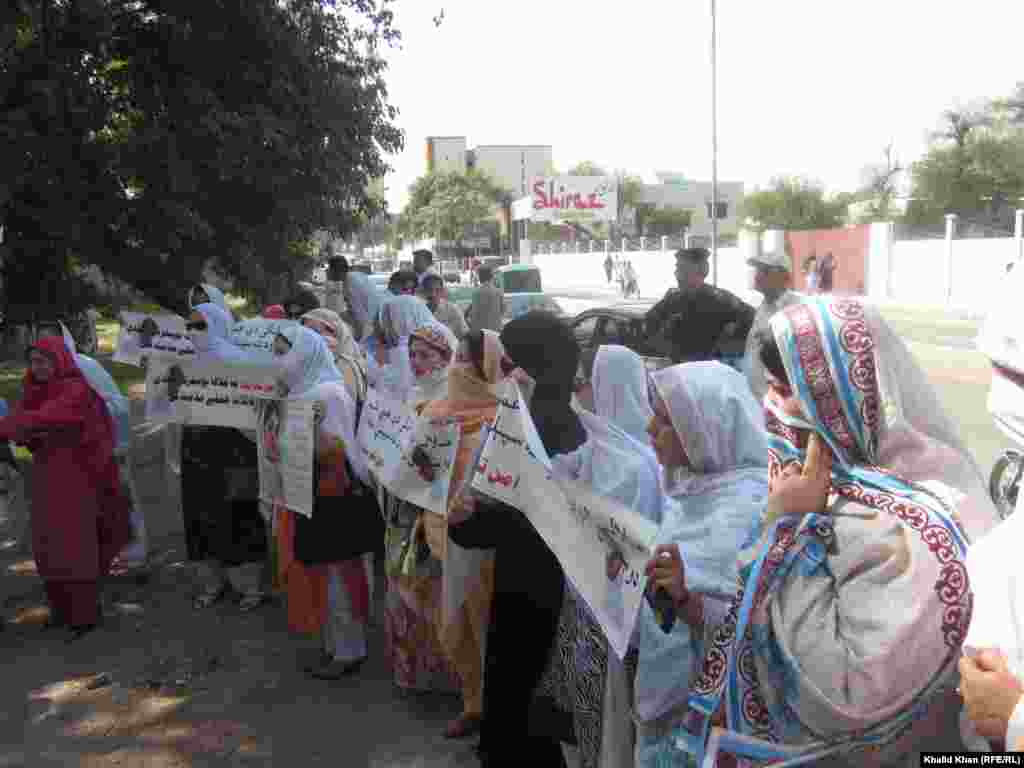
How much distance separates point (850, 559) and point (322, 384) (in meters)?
3.12

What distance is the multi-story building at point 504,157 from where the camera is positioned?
101m

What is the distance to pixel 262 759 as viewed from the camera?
3740 mm

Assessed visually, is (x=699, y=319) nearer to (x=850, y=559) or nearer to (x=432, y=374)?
(x=432, y=374)

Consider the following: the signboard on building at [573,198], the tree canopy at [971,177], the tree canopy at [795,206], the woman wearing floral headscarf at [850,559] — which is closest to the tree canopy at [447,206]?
the signboard on building at [573,198]

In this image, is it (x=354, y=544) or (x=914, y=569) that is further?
(x=354, y=544)

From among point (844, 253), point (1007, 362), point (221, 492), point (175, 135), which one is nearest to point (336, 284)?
point (175, 135)

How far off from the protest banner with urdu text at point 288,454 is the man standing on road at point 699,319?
304cm

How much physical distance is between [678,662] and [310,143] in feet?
28.5

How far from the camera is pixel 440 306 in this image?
30.4ft

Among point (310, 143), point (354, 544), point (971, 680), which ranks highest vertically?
point (310, 143)

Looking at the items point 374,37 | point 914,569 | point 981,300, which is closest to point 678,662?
point 914,569

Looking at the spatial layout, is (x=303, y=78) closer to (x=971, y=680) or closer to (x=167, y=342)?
(x=167, y=342)

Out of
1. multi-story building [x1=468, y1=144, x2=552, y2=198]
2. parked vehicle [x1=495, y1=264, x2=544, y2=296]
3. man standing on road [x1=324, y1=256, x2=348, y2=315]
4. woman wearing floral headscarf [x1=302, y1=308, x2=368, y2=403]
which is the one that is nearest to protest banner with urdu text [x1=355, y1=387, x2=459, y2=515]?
woman wearing floral headscarf [x1=302, y1=308, x2=368, y2=403]

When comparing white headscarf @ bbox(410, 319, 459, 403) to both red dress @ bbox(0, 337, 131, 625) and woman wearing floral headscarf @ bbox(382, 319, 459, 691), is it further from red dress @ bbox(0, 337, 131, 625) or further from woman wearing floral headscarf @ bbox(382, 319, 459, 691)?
red dress @ bbox(0, 337, 131, 625)
